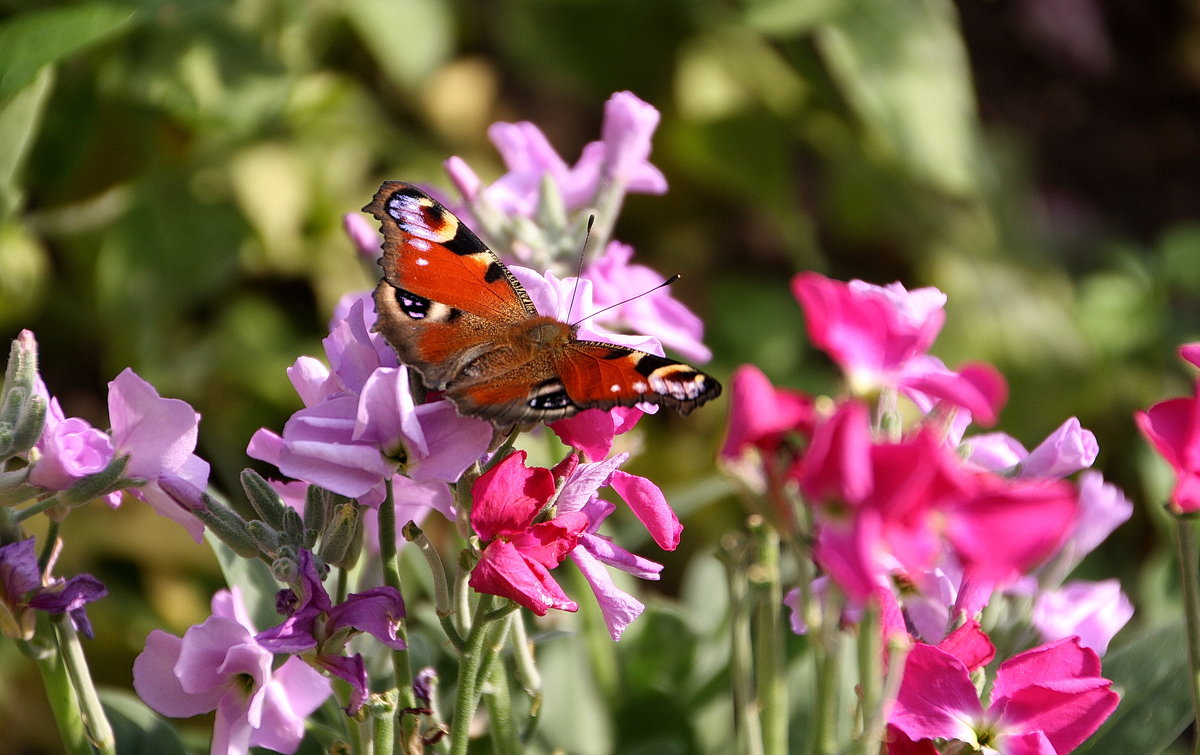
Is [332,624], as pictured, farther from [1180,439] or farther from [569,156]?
[569,156]

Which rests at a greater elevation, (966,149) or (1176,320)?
(966,149)

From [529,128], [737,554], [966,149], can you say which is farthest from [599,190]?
[966,149]

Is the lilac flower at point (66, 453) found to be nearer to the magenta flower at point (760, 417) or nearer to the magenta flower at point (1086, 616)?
the magenta flower at point (760, 417)

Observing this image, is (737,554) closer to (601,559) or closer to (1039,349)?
(601,559)

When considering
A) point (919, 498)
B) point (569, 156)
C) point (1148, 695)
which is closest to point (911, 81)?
point (569, 156)

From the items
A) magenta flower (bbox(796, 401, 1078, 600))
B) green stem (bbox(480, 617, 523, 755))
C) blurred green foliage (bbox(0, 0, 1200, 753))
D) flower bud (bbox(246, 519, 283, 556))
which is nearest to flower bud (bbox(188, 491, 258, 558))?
flower bud (bbox(246, 519, 283, 556))

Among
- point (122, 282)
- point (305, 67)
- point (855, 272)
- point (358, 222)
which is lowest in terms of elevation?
point (855, 272)

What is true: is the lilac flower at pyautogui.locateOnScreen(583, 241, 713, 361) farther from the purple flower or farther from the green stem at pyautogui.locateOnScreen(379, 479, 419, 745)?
the green stem at pyautogui.locateOnScreen(379, 479, 419, 745)
